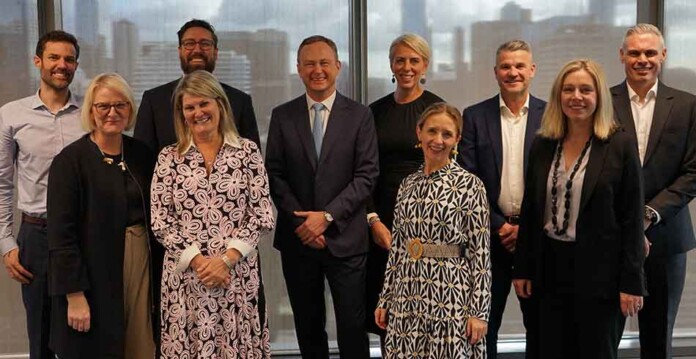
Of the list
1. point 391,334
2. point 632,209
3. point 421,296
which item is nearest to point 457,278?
point 421,296

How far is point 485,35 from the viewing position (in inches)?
168

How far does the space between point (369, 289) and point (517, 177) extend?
2.74ft

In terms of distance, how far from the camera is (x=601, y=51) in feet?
14.2

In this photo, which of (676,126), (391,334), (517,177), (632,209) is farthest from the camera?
(517,177)

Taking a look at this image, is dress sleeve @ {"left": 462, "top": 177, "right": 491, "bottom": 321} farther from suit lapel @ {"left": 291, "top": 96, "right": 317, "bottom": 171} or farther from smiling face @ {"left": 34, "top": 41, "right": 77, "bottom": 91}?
smiling face @ {"left": 34, "top": 41, "right": 77, "bottom": 91}

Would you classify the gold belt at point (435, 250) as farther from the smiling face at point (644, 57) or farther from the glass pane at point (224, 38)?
the glass pane at point (224, 38)

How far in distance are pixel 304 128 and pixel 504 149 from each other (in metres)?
0.89

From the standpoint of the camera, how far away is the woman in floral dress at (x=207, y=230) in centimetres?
263

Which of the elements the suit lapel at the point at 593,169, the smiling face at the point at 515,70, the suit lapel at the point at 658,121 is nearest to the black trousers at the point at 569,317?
the suit lapel at the point at 593,169

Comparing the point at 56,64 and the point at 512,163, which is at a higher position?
the point at 56,64

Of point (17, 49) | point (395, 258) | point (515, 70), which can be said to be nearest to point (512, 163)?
point (515, 70)

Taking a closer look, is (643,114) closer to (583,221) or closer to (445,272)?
(583,221)

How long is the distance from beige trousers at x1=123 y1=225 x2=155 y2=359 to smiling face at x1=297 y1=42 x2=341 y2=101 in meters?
0.99

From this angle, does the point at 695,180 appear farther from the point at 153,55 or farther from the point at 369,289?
the point at 153,55
